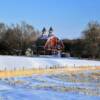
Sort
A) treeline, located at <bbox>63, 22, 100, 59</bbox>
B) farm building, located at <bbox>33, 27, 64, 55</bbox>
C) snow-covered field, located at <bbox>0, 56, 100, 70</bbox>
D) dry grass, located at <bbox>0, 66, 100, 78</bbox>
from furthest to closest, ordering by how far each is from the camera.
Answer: farm building, located at <bbox>33, 27, 64, 55</bbox> → treeline, located at <bbox>63, 22, 100, 59</bbox> → snow-covered field, located at <bbox>0, 56, 100, 70</bbox> → dry grass, located at <bbox>0, 66, 100, 78</bbox>

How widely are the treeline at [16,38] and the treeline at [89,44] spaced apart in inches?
276

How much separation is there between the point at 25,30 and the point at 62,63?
26.4 m

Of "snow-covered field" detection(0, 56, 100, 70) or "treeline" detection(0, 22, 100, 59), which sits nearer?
"snow-covered field" detection(0, 56, 100, 70)

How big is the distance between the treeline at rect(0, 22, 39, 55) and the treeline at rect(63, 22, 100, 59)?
23.0 ft

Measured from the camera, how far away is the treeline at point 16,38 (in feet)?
136

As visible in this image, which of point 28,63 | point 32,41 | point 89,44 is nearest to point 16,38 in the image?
point 32,41

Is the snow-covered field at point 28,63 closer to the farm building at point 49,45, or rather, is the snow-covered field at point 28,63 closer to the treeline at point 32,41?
the treeline at point 32,41

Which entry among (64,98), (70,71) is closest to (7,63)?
(70,71)

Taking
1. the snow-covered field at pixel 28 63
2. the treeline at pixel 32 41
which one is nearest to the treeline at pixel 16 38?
the treeline at pixel 32 41

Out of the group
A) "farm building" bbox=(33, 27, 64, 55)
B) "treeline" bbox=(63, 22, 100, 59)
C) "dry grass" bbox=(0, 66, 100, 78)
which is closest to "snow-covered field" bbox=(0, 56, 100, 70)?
"dry grass" bbox=(0, 66, 100, 78)

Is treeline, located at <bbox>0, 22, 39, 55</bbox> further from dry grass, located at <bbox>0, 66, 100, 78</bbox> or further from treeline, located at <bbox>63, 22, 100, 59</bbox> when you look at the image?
dry grass, located at <bbox>0, 66, 100, 78</bbox>

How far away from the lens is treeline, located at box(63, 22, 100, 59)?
36.1m

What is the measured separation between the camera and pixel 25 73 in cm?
1677

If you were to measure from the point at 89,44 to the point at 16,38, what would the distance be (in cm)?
1121
